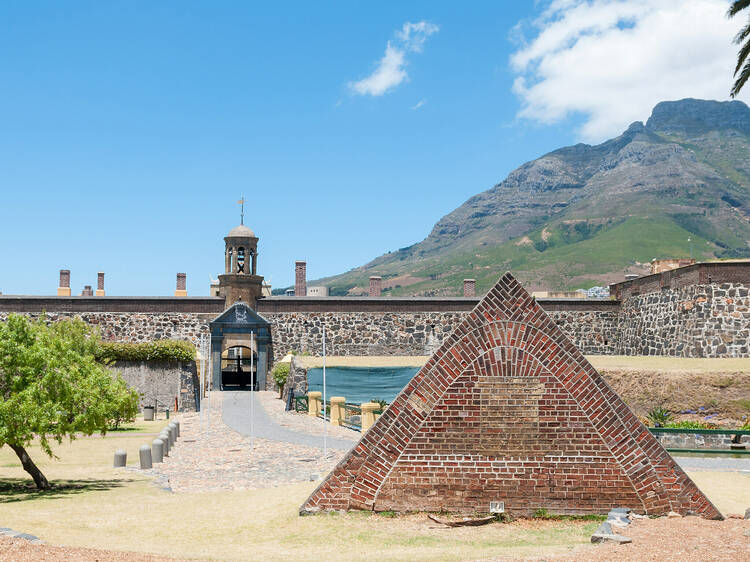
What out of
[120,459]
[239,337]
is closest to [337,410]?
[120,459]

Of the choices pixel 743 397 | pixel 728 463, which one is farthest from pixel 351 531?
pixel 743 397

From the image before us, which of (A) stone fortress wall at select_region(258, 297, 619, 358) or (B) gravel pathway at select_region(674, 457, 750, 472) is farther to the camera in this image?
(A) stone fortress wall at select_region(258, 297, 619, 358)

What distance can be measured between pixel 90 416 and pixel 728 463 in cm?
1374

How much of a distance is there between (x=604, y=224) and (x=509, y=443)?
14219cm

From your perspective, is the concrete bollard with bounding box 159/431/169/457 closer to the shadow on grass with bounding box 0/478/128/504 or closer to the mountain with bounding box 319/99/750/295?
the shadow on grass with bounding box 0/478/128/504

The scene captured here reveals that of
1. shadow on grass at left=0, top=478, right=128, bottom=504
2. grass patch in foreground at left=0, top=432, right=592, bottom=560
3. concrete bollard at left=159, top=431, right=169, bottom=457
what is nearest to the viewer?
grass patch in foreground at left=0, top=432, right=592, bottom=560

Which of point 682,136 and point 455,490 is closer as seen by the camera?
point 455,490

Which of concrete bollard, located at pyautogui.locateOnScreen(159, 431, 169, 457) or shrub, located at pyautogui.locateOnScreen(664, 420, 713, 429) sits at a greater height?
concrete bollard, located at pyautogui.locateOnScreen(159, 431, 169, 457)

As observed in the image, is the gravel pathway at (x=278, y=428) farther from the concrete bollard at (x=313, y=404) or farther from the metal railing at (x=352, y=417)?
the metal railing at (x=352, y=417)

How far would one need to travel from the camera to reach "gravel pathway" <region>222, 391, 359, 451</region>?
2066 cm

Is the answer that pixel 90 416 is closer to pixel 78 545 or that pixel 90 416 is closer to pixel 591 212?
pixel 78 545

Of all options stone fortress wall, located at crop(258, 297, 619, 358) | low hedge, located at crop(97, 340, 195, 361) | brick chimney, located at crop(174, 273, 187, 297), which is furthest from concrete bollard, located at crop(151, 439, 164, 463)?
brick chimney, located at crop(174, 273, 187, 297)

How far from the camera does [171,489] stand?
13.7m

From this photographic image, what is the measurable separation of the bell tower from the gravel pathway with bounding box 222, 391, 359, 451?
22.9ft
